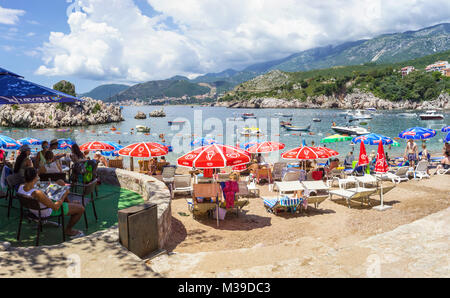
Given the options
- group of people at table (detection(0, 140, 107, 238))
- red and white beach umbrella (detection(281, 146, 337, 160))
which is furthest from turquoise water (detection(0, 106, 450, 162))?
group of people at table (detection(0, 140, 107, 238))

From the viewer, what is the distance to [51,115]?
74.9 metres

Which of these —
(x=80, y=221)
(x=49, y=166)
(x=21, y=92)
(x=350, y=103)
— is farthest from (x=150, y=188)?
(x=350, y=103)

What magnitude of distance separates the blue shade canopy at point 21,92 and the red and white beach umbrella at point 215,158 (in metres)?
2.99

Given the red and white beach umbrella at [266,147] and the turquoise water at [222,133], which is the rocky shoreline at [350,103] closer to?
the turquoise water at [222,133]

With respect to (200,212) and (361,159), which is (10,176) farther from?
(361,159)

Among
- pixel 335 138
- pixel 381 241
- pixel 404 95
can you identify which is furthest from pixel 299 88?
pixel 381 241

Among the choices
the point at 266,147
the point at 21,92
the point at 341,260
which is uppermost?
the point at 21,92

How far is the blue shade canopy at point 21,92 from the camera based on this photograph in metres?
5.52

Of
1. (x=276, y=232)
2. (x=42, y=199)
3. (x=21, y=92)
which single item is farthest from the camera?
(x=276, y=232)

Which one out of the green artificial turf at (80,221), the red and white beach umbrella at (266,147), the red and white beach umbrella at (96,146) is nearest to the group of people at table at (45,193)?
the green artificial turf at (80,221)

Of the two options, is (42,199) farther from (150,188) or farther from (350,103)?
(350,103)

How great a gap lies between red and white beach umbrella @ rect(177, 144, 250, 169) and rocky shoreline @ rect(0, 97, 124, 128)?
6583cm

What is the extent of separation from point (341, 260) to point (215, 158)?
3.88m
